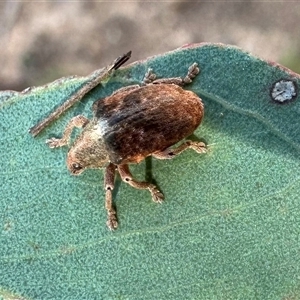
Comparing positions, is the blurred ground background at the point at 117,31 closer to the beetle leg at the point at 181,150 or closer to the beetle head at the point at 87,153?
the beetle head at the point at 87,153

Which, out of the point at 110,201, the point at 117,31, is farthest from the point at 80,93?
the point at 117,31

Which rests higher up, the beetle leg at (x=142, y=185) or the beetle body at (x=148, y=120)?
the beetle body at (x=148, y=120)

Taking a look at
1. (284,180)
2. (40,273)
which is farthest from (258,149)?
(40,273)

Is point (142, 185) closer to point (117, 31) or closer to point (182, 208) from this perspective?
point (182, 208)

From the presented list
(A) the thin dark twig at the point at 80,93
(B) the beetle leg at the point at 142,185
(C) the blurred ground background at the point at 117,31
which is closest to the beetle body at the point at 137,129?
(B) the beetle leg at the point at 142,185

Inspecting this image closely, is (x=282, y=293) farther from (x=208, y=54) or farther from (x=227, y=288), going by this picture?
(x=208, y=54)
